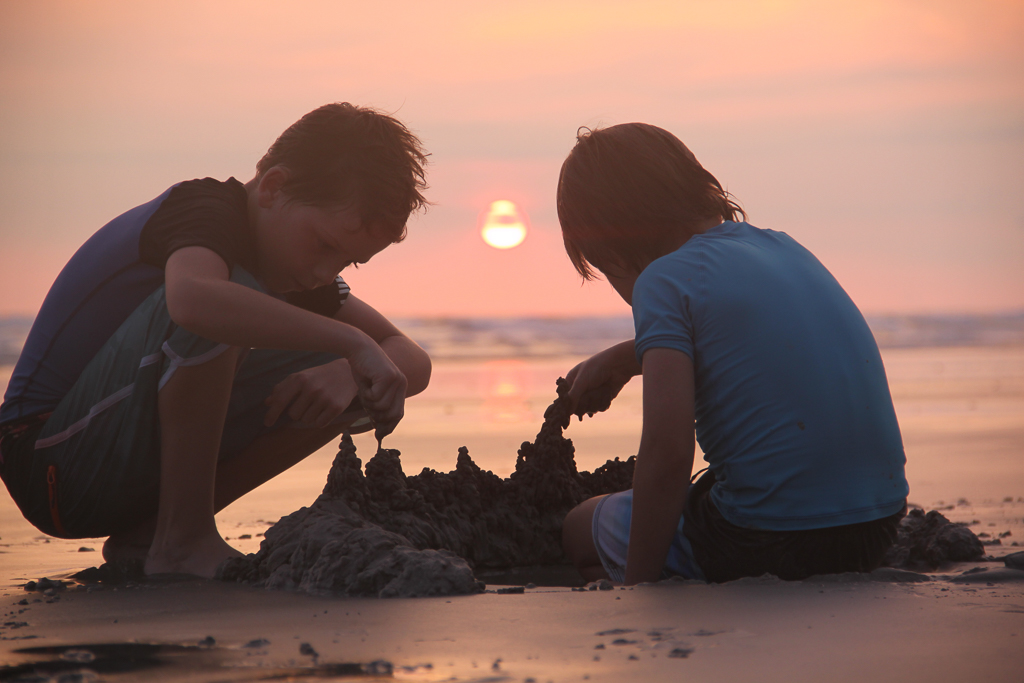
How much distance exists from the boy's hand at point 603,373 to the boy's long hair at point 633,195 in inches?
13.9

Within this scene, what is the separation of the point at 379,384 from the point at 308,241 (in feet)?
1.82

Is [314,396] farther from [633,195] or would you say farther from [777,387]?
[777,387]

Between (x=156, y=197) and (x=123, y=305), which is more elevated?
(x=156, y=197)

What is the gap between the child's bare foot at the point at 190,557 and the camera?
2.24 metres

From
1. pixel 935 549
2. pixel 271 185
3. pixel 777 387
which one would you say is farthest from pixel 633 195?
pixel 935 549

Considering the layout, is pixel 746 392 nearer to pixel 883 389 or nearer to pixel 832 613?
pixel 883 389

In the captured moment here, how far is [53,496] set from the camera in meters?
2.39

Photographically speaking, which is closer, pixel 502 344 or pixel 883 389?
pixel 883 389

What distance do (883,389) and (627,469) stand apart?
42.7 inches

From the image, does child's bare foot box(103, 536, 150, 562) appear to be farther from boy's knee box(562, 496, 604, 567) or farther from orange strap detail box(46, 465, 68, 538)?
boy's knee box(562, 496, 604, 567)

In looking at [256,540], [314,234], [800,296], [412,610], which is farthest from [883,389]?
[256,540]

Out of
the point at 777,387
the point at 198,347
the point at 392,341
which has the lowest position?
the point at 777,387

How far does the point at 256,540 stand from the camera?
285cm

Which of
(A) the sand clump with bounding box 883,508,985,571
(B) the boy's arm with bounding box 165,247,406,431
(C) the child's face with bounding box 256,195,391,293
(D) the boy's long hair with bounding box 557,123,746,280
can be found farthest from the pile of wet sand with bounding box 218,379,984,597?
(D) the boy's long hair with bounding box 557,123,746,280
